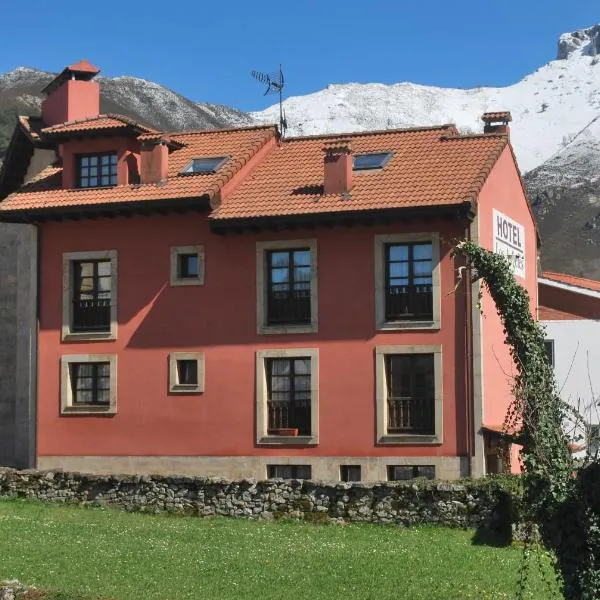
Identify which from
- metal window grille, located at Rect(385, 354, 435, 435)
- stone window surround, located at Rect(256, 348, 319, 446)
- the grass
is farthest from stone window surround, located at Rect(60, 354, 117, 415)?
metal window grille, located at Rect(385, 354, 435, 435)

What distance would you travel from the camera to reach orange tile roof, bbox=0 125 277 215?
110 feet

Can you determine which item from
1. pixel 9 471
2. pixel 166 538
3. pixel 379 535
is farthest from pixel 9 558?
pixel 9 471

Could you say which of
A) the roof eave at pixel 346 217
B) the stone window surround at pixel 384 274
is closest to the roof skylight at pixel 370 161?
the roof eave at pixel 346 217

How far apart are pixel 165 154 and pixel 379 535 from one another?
44.5ft

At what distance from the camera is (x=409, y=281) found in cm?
3183

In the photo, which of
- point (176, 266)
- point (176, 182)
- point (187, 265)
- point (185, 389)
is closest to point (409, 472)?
point (185, 389)

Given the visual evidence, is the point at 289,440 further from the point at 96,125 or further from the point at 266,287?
the point at 96,125

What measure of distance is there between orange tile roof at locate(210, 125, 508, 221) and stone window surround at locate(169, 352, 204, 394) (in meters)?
3.85

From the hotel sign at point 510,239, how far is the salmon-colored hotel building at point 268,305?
118 mm

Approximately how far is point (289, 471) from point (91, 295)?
25.0ft

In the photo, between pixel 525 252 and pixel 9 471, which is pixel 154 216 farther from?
pixel 525 252

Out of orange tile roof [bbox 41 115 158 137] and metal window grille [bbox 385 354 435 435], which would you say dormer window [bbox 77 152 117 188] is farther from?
metal window grille [bbox 385 354 435 435]

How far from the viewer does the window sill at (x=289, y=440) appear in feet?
105

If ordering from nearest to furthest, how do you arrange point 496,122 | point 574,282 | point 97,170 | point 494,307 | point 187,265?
point 494,307 → point 187,265 → point 97,170 → point 496,122 → point 574,282
